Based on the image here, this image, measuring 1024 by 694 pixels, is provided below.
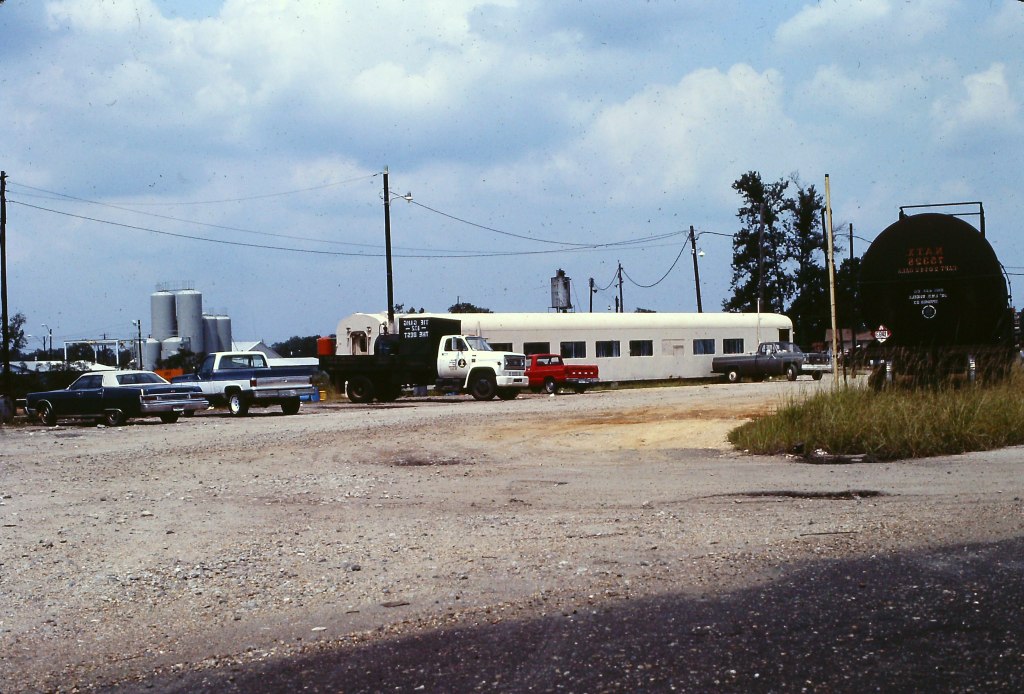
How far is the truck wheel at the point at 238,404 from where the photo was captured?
2878 centimetres

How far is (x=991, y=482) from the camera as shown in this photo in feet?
34.3

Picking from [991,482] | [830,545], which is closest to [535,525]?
[830,545]

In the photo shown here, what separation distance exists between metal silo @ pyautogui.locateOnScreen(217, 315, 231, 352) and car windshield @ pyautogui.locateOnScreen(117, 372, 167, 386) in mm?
90293

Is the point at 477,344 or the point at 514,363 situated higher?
the point at 477,344

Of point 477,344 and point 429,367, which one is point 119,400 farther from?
point 477,344

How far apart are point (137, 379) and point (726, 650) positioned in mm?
23903

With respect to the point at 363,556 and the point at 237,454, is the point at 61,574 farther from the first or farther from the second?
the point at 237,454

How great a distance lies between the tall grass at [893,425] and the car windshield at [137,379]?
53.6ft

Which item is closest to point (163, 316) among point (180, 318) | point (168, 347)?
point (180, 318)

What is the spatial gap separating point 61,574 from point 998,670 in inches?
229

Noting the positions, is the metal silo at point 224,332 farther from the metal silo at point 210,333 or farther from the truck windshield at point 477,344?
the truck windshield at point 477,344

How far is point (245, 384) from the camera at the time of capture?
28797mm

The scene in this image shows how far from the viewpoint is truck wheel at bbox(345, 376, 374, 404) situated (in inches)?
1391

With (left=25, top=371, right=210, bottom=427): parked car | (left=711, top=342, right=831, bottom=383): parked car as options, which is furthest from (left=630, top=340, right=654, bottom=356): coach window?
(left=25, top=371, right=210, bottom=427): parked car
